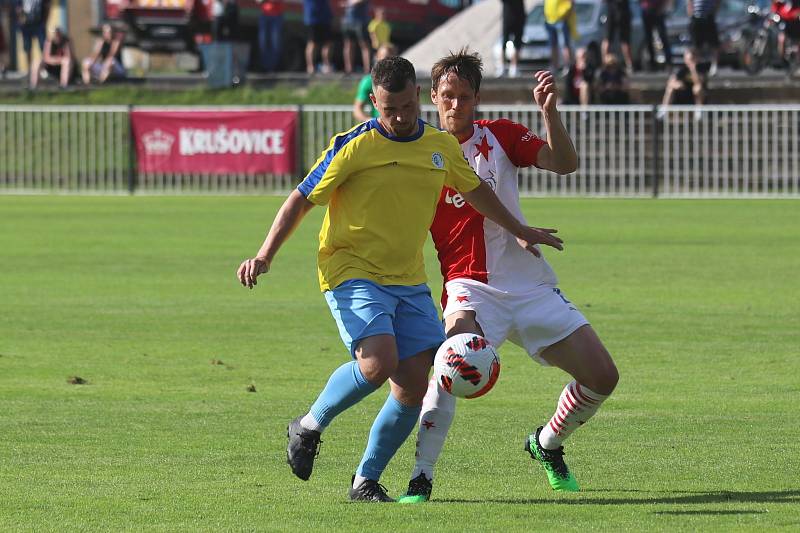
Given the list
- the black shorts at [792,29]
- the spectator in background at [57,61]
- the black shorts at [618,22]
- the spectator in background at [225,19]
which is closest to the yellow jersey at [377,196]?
the black shorts at [792,29]

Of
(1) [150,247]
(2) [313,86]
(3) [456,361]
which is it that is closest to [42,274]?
(1) [150,247]

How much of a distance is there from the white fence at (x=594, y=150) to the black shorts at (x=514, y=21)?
13.0 ft

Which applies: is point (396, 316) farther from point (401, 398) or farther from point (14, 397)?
point (14, 397)

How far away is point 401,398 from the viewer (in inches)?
263

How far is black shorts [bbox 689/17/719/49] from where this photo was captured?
29.3 metres

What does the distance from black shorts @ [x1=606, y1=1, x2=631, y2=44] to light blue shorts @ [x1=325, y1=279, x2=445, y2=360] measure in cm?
2444

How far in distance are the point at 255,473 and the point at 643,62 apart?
Answer: 27.0 m

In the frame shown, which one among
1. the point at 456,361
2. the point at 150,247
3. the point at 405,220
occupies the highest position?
the point at 405,220

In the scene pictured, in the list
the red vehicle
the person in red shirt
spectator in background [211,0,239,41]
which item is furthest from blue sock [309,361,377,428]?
the red vehicle

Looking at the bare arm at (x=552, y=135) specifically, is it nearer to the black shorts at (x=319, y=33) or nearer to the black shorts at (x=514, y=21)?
the black shorts at (x=514, y=21)

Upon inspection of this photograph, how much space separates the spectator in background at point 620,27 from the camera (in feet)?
99.8

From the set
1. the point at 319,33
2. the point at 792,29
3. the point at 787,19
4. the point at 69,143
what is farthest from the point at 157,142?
the point at 792,29

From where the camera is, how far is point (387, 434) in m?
6.71

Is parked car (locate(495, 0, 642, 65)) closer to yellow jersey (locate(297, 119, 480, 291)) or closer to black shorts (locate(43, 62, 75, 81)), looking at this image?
black shorts (locate(43, 62, 75, 81))
